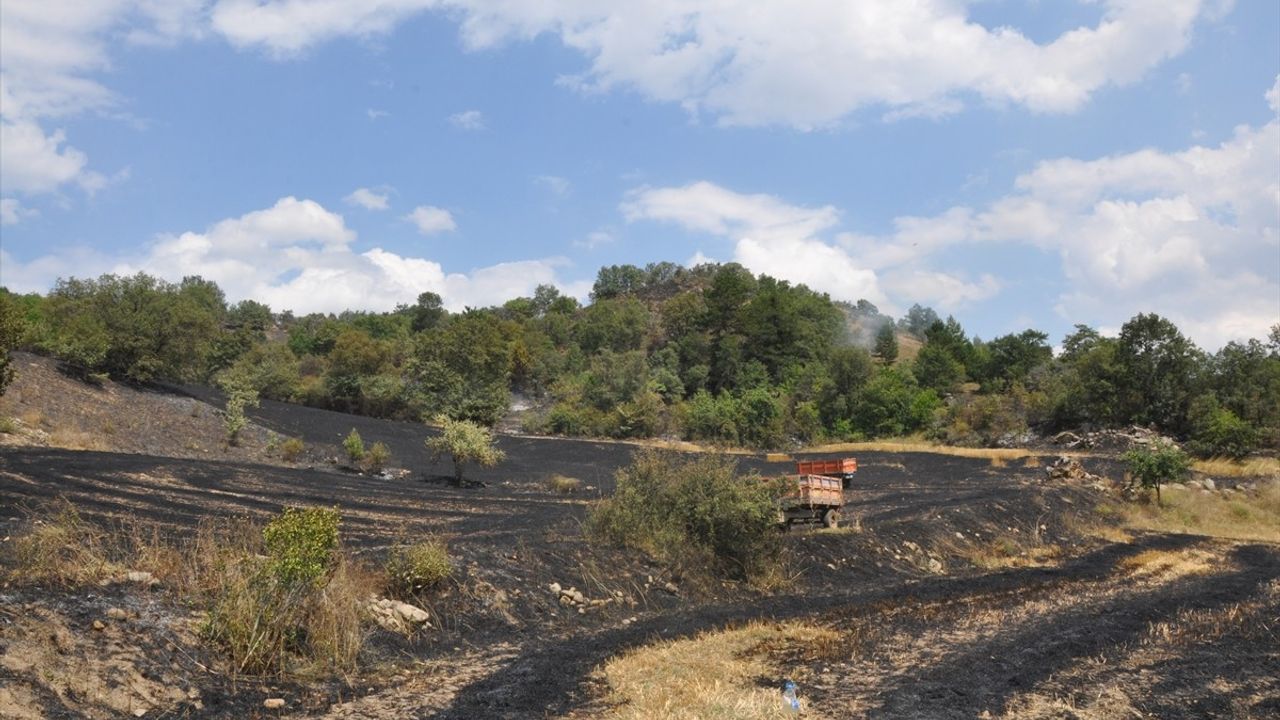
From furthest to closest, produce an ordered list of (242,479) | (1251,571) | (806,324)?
(806,324) < (242,479) < (1251,571)

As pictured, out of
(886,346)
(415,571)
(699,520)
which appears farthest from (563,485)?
(886,346)

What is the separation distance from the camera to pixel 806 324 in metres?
91.6

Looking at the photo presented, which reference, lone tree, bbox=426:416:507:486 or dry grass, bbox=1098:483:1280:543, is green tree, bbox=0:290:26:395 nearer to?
lone tree, bbox=426:416:507:486

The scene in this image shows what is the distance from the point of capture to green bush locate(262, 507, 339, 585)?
9633 millimetres

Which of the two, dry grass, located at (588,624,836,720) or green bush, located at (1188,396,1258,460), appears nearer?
dry grass, located at (588,624,836,720)

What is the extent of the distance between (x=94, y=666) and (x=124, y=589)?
5.90 ft

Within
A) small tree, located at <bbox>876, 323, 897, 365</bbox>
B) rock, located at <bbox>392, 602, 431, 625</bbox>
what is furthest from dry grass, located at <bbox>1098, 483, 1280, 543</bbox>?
small tree, located at <bbox>876, 323, 897, 365</bbox>

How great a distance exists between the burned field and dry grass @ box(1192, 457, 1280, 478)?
1613 centimetres

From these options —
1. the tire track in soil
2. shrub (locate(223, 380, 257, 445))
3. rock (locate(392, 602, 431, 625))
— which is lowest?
the tire track in soil

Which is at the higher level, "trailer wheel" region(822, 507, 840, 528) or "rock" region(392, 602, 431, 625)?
"trailer wheel" region(822, 507, 840, 528)

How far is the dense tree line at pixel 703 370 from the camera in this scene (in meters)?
42.9

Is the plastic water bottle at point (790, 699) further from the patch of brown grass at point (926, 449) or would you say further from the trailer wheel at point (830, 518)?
the patch of brown grass at point (926, 449)

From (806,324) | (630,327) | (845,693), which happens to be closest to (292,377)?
(630,327)

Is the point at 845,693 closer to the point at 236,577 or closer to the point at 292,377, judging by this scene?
the point at 236,577
